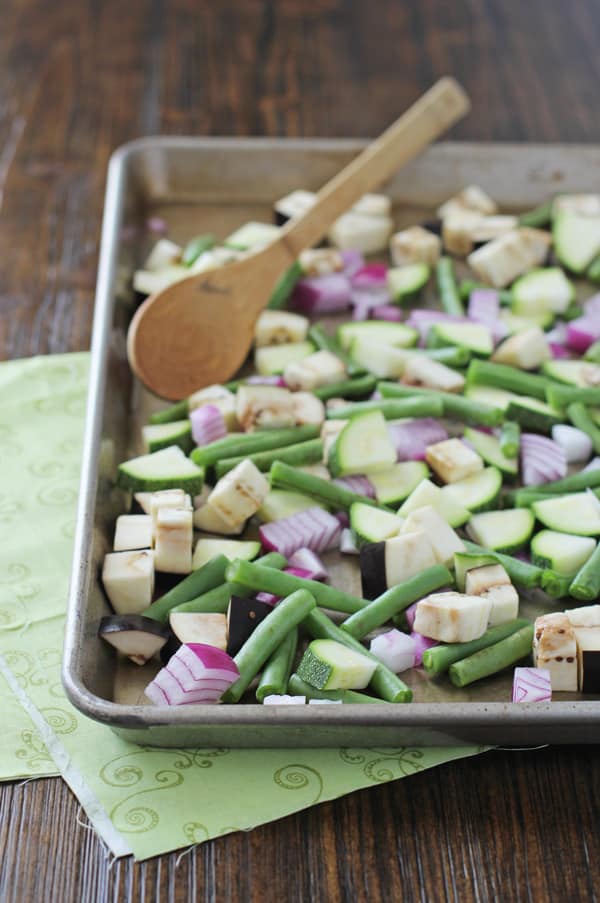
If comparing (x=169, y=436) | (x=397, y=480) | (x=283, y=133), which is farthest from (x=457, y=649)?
(x=283, y=133)

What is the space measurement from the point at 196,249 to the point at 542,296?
42.0 inches

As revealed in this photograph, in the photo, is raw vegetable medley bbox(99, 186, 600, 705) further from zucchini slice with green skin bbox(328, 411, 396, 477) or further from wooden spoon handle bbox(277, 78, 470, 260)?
wooden spoon handle bbox(277, 78, 470, 260)

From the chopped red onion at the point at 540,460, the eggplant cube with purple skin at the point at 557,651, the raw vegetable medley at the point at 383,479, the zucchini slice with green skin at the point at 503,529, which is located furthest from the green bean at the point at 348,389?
the eggplant cube with purple skin at the point at 557,651

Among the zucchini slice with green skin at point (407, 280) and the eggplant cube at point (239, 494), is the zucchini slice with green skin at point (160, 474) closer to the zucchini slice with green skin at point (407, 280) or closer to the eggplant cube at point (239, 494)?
the eggplant cube at point (239, 494)

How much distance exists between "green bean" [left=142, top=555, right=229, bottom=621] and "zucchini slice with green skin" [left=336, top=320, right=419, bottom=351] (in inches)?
39.7

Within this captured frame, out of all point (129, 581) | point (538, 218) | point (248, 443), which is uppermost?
point (129, 581)

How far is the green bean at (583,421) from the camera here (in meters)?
3.08

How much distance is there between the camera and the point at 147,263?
3809 mm

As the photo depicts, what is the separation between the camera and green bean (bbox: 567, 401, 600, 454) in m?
3.08

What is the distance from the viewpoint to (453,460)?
2945mm

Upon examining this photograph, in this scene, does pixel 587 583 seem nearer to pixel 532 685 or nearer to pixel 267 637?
pixel 532 685

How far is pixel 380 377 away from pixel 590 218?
1.04 metres

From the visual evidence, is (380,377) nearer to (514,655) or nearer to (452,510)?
(452,510)

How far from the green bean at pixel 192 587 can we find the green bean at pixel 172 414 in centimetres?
58
